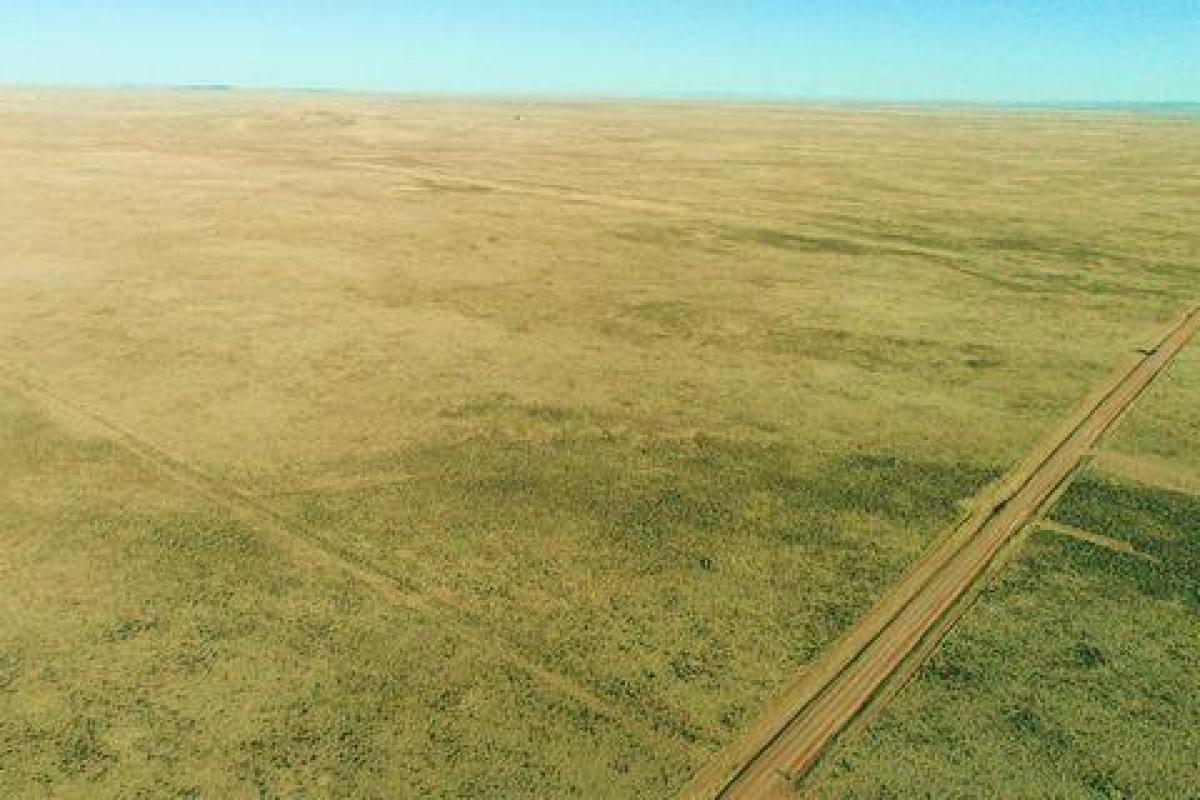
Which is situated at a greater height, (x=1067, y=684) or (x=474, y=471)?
(x=474, y=471)

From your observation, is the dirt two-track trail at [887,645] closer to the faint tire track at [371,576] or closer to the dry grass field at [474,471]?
the dry grass field at [474,471]

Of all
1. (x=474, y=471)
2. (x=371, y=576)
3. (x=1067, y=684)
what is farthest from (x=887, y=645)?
(x=474, y=471)

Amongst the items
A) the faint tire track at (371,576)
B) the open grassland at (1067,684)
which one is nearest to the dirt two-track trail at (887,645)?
the open grassland at (1067,684)

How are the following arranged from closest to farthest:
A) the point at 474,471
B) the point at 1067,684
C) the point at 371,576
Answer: the point at 1067,684 → the point at 371,576 → the point at 474,471

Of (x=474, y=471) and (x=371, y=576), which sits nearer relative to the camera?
(x=371, y=576)

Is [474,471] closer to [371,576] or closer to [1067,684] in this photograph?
[371,576]

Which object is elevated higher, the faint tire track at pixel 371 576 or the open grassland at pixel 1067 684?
the faint tire track at pixel 371 576

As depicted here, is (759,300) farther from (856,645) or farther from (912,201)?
(912,201)
